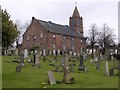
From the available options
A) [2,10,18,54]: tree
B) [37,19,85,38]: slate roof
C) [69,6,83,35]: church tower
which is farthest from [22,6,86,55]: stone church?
[2,10,18,54]: tree

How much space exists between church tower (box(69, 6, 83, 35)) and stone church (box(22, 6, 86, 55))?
5437mm

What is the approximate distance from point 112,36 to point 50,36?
21.6 metres

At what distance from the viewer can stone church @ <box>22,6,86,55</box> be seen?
69.9 m

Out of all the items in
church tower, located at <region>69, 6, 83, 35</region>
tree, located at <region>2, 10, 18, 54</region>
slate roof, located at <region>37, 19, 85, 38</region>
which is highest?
church tower, located at <region>69, 6, 83, 35</region>

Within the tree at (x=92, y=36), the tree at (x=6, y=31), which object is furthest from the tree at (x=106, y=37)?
the tree at (x=6, y=31)

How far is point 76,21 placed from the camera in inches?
3514

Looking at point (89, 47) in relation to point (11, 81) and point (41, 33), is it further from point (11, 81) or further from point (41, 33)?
point (11, 81)

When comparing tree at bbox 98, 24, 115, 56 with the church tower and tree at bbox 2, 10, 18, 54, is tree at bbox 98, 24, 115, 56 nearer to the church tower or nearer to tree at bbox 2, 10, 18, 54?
the church tower

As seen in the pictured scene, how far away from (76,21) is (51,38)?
21046 mm

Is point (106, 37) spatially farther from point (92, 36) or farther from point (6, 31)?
point (6, 31)

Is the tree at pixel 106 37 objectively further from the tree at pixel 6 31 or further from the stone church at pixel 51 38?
the tree at pixel 6 31

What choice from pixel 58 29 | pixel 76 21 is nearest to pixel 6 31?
pixel 58 29

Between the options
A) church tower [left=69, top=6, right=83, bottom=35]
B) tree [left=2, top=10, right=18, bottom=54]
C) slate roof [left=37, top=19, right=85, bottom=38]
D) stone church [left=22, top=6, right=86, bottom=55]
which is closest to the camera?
tree [left=2, top=10, right=18, bottom=54]

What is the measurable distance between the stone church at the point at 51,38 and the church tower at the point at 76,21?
5.44 m
